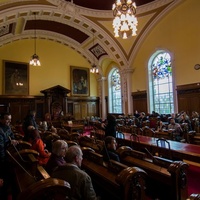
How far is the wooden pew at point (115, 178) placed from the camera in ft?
5.68

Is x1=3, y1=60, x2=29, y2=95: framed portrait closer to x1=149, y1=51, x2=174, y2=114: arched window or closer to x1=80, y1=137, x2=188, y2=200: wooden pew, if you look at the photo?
x1=149, y1=51, x2=174, y2=114: arched window

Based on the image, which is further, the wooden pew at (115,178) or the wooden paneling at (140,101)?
the wooden paneling at (140,101)

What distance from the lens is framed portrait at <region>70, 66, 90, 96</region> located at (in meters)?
16.0

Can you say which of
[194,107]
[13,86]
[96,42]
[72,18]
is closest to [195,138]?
[194,107]

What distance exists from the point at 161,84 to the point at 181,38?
10.1ft

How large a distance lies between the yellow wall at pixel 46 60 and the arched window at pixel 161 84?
21.7 ft

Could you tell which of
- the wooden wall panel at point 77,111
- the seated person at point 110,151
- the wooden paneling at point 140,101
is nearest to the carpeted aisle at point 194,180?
the seated person at point 110,151

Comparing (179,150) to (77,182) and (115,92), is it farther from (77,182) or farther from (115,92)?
(115,92)

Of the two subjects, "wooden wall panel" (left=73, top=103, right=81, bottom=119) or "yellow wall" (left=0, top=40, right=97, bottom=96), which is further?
"wooden wall panel" (left=73, top=103, right=81, bottom=119)

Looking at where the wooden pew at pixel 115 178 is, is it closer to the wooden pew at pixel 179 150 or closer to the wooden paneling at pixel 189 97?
the wooden pew at pixel 179 150

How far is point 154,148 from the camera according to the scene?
14.0ft

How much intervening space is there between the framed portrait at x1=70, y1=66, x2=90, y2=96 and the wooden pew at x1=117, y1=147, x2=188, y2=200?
13.2 m

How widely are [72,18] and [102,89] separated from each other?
7.06 meters

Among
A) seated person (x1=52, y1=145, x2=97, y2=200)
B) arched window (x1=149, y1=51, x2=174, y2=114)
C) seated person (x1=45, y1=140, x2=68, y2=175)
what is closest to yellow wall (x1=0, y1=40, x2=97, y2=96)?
arched window (x1=149, y1=51, x2=174, y2=114)
